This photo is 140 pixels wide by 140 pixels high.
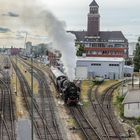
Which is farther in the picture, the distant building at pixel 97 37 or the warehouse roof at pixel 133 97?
the distant building at pixel 97 37

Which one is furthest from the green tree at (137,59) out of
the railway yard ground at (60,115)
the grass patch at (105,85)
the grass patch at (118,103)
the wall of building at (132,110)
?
the wall of building at (132,110)

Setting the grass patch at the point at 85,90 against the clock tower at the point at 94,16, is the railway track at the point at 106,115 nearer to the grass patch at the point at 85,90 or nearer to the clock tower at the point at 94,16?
the grass patch at the point at 85,90

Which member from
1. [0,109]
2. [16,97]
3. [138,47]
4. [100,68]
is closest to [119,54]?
[138,47]

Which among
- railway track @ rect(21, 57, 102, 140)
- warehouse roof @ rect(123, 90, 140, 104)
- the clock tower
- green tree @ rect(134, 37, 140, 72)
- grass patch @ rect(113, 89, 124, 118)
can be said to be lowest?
railway track @ rect(21, 57, 102, 140)

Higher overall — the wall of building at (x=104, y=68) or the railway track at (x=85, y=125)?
the wall of building at (x=104, y=68)

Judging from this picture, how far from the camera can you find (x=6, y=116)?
4672cm

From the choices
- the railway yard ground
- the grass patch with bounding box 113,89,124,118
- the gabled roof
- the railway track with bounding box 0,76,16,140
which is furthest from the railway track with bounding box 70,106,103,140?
the gabled roof

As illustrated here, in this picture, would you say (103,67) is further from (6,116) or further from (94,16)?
(94,16)

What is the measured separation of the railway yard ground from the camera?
1556 inches

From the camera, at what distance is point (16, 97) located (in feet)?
192

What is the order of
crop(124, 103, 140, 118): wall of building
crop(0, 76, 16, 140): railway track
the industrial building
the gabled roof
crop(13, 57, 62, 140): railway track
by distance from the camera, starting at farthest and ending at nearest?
the gabled roof → the industrial building → crop(124, 103, 140, 118): wall of building → crop(13, 57, 62, 140): railway track → crop(0, 76, 16, 140): railway track

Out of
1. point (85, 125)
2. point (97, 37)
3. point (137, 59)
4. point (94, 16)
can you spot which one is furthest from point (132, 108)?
point (94, 16)

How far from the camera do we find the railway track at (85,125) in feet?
129

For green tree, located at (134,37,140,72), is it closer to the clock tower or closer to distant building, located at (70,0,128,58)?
distant building, located at (70,0,128,58)
